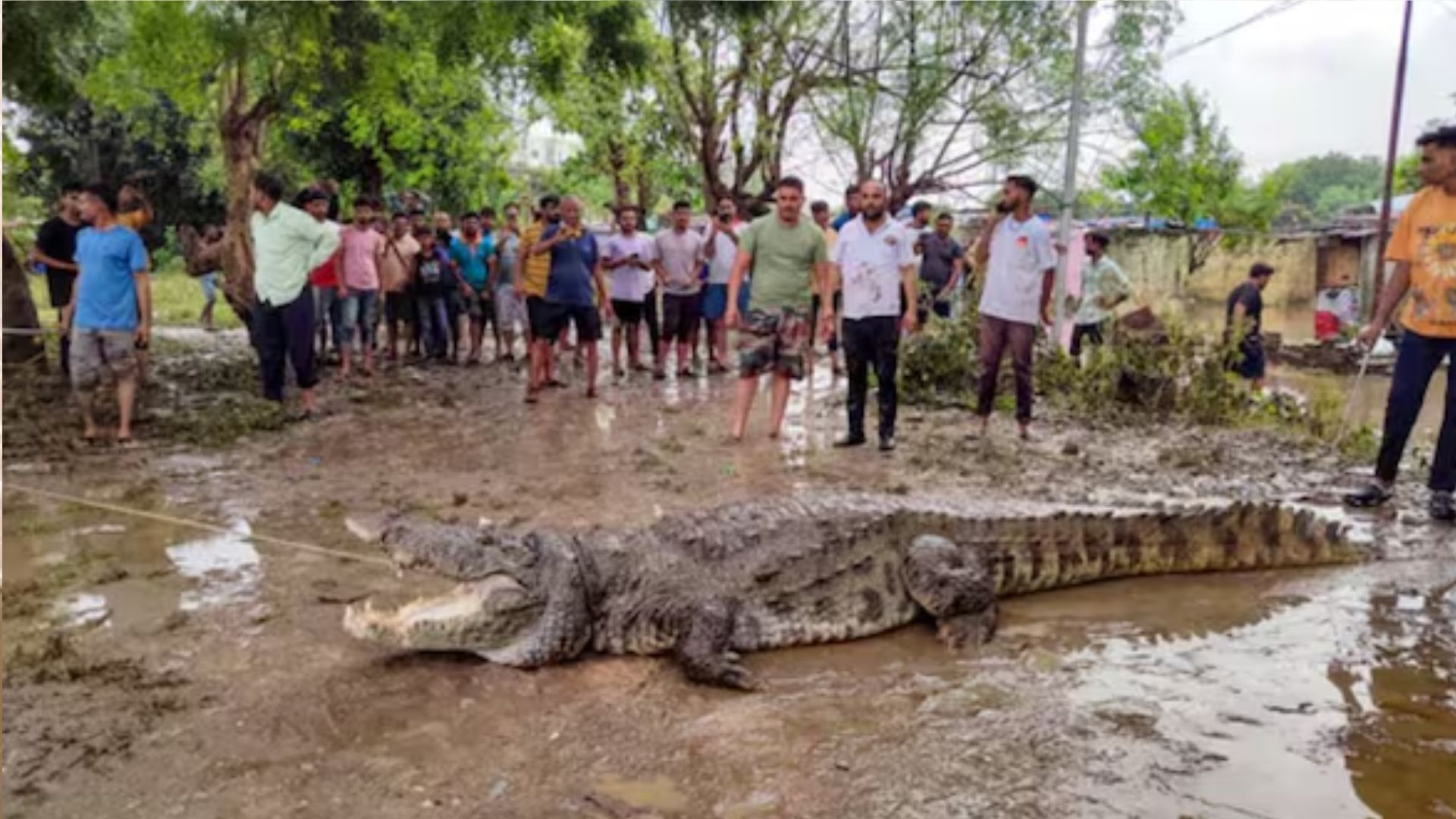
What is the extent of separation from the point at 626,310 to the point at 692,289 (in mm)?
833

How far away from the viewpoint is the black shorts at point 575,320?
369 inches

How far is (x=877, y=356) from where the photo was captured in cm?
748

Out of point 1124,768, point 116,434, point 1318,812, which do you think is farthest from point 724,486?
point 116,434

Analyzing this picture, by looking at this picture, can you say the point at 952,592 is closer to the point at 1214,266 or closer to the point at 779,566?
the point at 779,566

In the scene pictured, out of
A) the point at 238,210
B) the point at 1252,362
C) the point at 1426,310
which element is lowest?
the point at 1252,362

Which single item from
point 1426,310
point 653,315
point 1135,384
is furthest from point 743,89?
point 1426,310

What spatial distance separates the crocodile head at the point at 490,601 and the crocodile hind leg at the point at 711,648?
0.39m

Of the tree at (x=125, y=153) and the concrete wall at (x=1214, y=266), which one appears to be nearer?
the tree at (x=125, y=153)

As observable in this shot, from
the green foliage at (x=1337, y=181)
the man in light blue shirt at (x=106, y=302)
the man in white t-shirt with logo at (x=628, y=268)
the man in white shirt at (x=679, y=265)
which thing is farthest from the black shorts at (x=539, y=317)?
the green foliage at (x=1337, y=181)

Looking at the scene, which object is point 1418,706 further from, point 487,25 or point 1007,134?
point 1007,134

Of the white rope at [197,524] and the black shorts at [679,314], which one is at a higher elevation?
the black shorts at [679,314]

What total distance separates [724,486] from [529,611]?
2717mm

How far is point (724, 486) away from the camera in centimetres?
647

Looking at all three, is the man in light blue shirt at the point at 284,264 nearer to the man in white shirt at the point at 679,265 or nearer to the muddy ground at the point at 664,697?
the muddy ground at the point at 664,697
